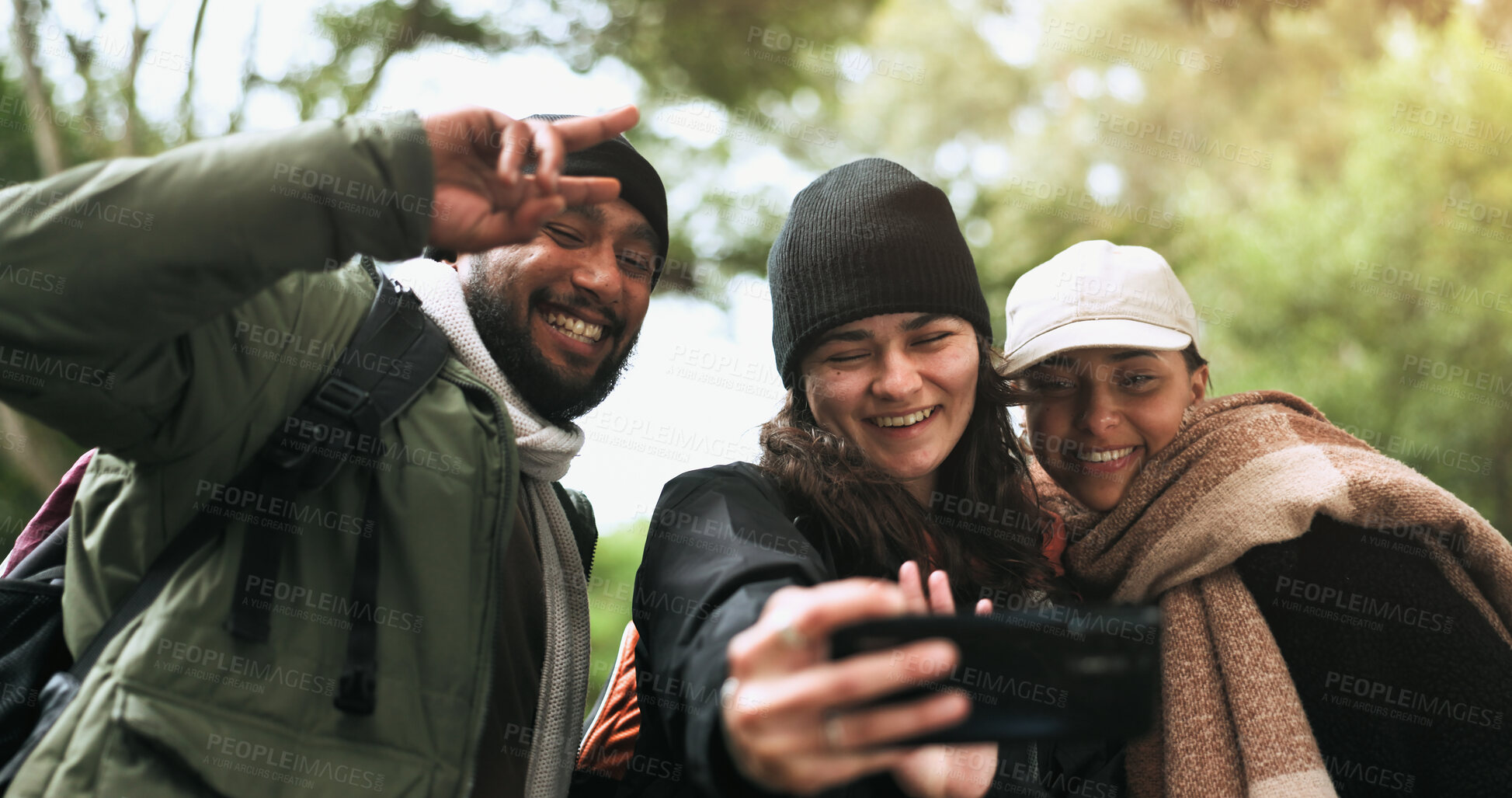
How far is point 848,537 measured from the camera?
1.88 metres

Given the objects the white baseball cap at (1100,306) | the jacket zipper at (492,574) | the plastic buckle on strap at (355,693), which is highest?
the white baseball cap at (1100,306)

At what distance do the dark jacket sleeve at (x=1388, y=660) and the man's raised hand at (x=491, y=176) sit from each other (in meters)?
1.63

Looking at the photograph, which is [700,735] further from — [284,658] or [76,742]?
[76,742]

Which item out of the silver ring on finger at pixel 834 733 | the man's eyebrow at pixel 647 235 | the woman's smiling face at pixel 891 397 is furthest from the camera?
the man's eyebrow at pixel 647 235

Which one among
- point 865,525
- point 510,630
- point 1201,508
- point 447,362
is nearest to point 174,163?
point 447,362

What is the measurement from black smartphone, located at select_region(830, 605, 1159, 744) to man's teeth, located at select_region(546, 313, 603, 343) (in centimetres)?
130

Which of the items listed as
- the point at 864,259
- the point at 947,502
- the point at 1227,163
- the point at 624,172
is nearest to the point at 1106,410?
the point at 947,502

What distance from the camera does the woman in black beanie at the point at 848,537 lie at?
3.18 feet

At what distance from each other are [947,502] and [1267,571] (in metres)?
0.67

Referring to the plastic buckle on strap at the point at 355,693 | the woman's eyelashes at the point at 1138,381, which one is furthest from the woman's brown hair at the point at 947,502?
the plastic buckle on strap at the point at 355,693

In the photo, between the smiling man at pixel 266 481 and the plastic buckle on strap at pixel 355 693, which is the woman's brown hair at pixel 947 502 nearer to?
the smiling man at pixel 266 481

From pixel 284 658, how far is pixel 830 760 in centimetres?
90

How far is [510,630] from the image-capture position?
190 cm

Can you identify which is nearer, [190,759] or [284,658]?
[190,759]
